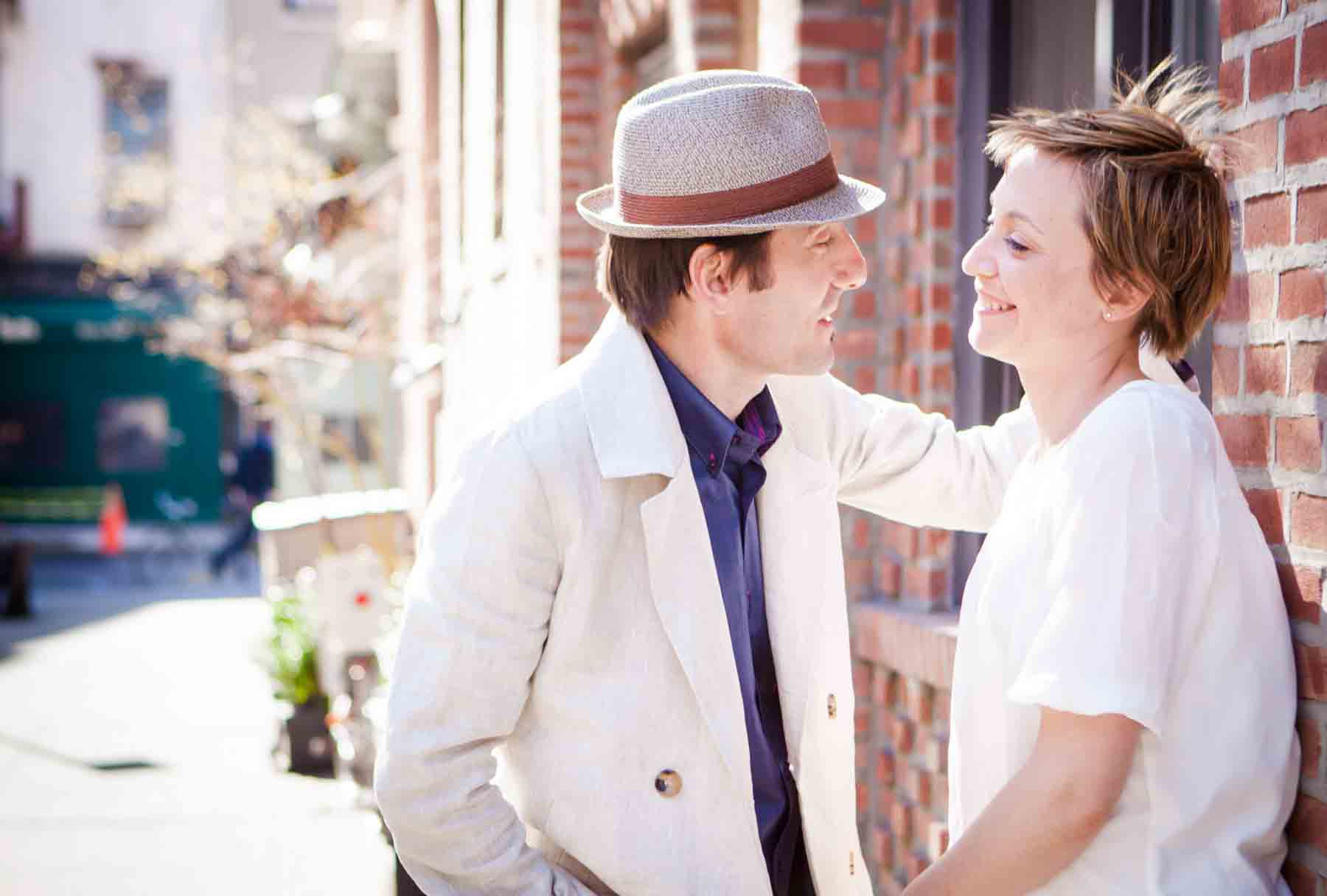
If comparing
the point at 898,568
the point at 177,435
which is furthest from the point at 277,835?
the point at 177,435

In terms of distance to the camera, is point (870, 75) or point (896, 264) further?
point (870, 75)

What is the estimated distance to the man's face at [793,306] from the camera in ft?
8.12

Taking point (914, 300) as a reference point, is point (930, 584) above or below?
below

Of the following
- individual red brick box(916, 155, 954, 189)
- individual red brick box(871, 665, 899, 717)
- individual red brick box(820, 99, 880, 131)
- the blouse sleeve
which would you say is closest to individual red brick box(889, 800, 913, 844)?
individual red brick box(871, 665, 899, 717)

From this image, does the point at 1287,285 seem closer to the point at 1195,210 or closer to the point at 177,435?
the point at 1195,210

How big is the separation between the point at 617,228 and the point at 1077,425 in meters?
0.83

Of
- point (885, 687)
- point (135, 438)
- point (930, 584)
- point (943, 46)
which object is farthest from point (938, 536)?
point (135, 438)

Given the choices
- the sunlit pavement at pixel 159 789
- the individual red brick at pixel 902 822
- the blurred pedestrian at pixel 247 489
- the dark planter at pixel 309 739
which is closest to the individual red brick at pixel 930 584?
the individual red brick at pixel 902 822

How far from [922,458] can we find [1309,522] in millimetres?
860

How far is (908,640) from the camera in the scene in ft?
12.7

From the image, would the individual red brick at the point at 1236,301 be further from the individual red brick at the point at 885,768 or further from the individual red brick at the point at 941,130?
the individual red brick at the point at 885,768

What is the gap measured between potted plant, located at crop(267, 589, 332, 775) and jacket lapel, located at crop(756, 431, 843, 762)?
6362 mm

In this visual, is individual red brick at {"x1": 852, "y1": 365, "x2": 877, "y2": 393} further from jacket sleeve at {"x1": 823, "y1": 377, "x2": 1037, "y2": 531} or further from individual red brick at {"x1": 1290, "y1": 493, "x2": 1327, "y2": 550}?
individual red brick at {"x1": 1290, "y1": 493, "x2": 1327, "y2": 550}

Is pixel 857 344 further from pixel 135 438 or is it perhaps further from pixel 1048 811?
pixel 135 438
